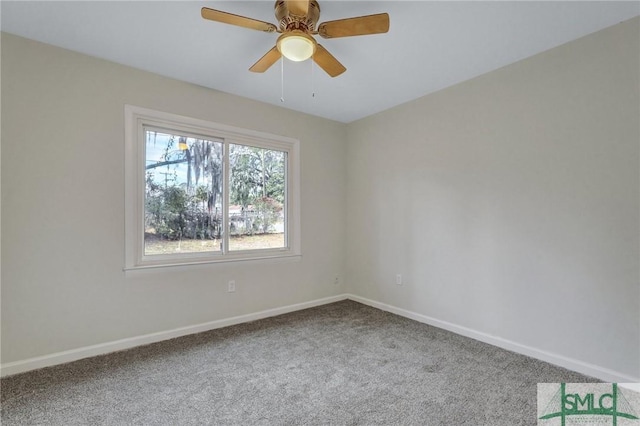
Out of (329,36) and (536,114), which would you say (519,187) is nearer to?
(536,114)

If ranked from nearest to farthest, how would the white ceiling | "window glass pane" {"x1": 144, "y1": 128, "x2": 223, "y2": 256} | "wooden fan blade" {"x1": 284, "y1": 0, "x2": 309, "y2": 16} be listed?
"wooden fan blade" {"x1": 284, "y1": 0, "x2": 309, "y2": 16} → the white ceiling → "window glass pane" {"x1": 144, "y1": 128, "x2": 223, "y2": 256}

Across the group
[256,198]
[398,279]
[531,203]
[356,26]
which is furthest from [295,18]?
[398,279]

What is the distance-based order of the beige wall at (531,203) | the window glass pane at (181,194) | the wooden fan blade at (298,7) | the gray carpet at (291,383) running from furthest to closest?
the window glass pane at (181,194)
the beige wall at (531,203)
the gray carpet at (291,383)
the wooden fan blade at (298,7)

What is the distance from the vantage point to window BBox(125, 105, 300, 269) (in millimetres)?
2801

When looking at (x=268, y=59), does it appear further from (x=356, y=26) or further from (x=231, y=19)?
(x=356, y=26)

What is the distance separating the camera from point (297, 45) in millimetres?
1812

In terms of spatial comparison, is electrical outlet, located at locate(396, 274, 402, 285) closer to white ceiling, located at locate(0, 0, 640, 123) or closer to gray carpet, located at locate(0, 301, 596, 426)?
gray carpet, located at locate(0, 301, 596, 426)

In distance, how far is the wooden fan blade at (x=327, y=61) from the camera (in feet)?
6.63

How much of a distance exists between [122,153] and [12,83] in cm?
80

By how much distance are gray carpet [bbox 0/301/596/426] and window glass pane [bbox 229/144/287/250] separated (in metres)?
1.11

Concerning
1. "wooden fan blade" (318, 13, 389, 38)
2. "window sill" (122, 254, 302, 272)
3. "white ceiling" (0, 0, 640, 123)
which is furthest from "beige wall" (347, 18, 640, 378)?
"wooden fan blade" (318, 13, 389, 38)

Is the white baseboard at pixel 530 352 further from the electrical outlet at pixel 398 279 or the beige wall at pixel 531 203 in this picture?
the electrical outlet at pixel 398 279

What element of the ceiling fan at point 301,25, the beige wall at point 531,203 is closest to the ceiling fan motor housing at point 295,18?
the ceiling fan at point 301,25

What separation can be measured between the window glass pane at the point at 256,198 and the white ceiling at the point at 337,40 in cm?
82
